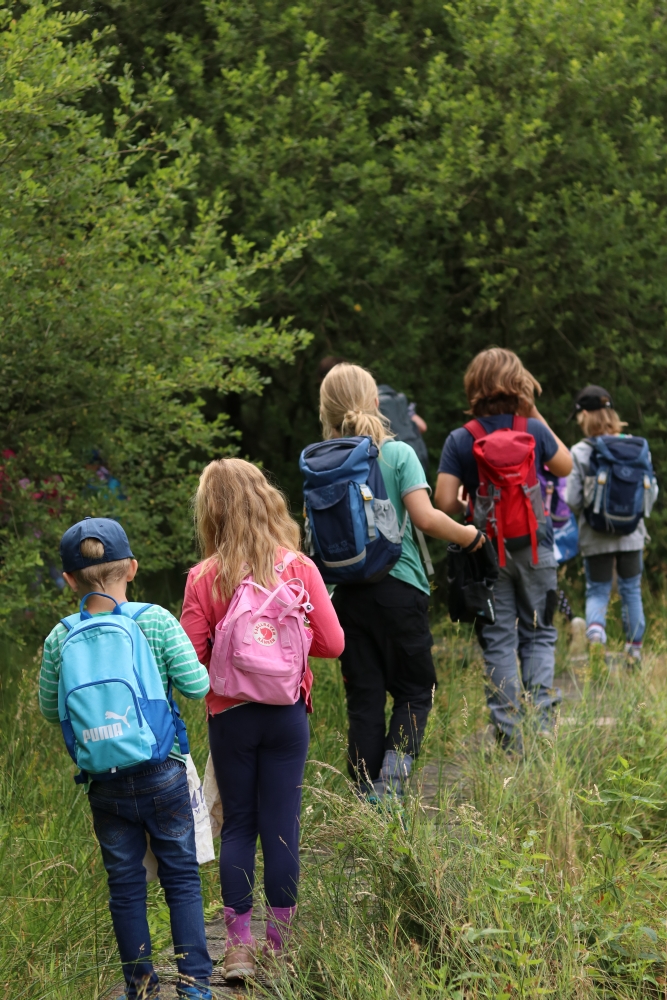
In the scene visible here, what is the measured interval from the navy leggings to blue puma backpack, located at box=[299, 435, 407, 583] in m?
0.81

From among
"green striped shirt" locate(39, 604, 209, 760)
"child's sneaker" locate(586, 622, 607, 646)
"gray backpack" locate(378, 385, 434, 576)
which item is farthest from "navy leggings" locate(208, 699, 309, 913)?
"child's sneaker" locate(586, 622, 607, 646)

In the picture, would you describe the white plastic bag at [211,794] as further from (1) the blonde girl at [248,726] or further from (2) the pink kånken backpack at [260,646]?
(2) the pink kånken backpack at [260,646]

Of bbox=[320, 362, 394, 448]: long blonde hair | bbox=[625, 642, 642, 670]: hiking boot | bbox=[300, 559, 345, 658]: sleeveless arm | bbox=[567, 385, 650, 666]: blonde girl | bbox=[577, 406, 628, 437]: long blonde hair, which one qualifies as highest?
bbox=[320, 362, 394, 448]: long blonde hair

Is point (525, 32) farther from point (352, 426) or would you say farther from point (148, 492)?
point (352, 426)

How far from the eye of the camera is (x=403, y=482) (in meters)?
4.38

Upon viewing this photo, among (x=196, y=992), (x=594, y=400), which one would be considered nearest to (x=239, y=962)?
(x=196, y=992)

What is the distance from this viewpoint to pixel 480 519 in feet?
16.8

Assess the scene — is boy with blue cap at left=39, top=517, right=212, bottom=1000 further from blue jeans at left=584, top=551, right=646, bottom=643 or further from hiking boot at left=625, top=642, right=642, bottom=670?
blue jeans at left=584, top=551, right=646, bottom=643

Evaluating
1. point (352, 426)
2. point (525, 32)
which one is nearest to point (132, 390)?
point (352, 426)

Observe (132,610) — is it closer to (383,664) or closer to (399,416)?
(383,664)

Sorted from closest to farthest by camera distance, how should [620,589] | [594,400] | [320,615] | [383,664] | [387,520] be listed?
1. [320,615]
2. [387,520]
3. [383,664]
4. [594,400]
5. [620,589]

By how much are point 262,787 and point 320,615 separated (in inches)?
21.8

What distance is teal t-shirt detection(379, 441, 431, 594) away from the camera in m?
4.38

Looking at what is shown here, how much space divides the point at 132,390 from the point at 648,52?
16.7ft
